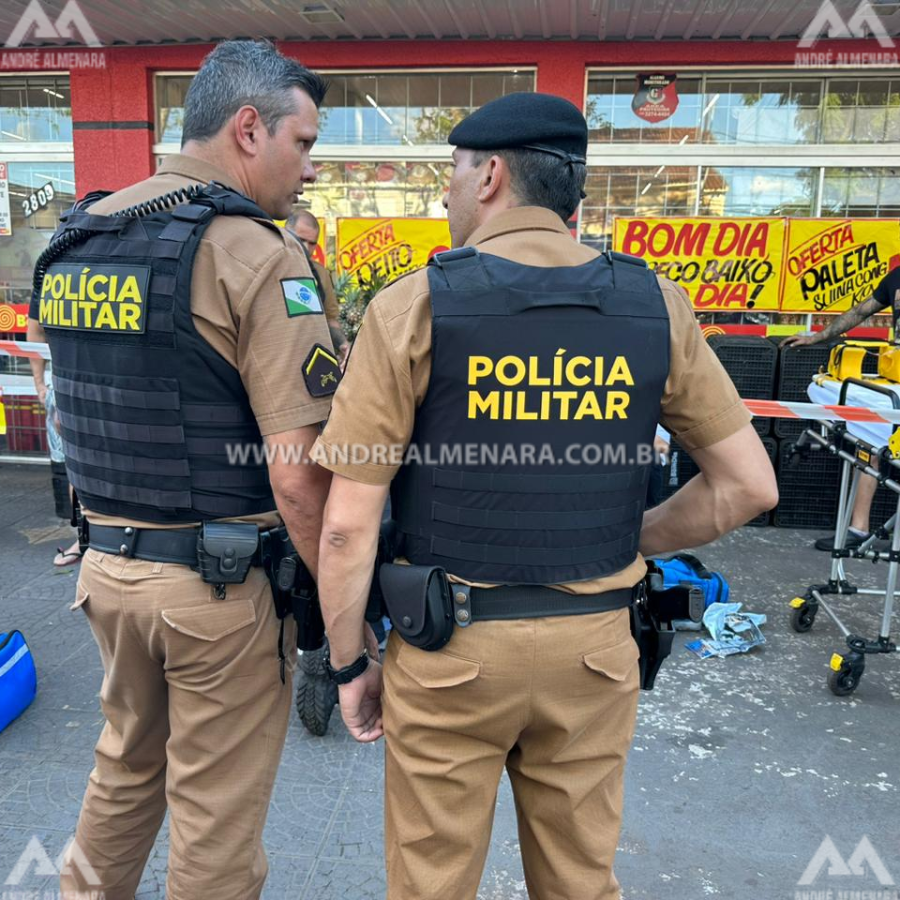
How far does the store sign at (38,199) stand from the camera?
7.31 meters

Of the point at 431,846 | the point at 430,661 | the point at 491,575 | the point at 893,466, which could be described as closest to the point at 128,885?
the point at 431,846

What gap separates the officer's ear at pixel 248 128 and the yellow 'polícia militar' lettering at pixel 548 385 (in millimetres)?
886

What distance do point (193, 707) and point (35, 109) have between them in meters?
7.55

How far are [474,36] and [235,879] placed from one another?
6.62 meters

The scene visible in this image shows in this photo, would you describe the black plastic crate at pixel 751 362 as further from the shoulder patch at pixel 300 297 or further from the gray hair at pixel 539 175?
the shoulder patch at pixel 300 297

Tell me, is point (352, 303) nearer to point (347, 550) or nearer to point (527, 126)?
point (527, 126)

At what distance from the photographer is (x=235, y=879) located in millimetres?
1840

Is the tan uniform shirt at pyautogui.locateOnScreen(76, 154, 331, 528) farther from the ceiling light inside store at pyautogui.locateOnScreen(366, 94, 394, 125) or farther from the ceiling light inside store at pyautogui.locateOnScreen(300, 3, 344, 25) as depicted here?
the ceiling light inside store at pyautogui.locateOnScreen(366, 94, 394, 125)

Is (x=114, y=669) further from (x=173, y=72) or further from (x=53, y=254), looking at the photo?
(x=173, y=72)

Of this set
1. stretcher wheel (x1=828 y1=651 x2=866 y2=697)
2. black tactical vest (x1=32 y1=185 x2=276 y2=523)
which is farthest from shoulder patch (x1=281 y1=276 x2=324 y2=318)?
stretcher wheel (x1=828 y1=651 x2=866 y2=697)

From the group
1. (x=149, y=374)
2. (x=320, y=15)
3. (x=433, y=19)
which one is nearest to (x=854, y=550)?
(x=149, y=374)

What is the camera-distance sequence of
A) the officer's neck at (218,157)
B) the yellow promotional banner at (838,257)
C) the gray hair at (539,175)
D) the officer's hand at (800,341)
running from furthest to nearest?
the yellow promotional banner at (838,257) < the officer's hand at (800,341) < the officer's neck at (218,157) < the gray hair at (539,175)

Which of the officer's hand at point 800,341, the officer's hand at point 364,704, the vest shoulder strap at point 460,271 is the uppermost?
the vest shoulder strap at point 460,271

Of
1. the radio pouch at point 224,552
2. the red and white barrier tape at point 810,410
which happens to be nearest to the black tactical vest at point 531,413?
the radio pouch at point 224,552
